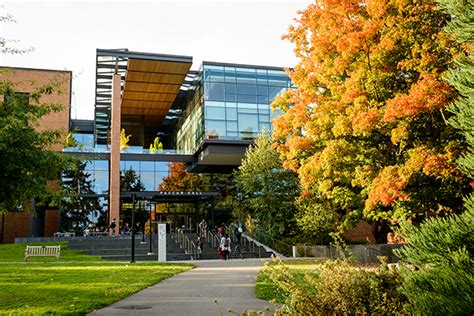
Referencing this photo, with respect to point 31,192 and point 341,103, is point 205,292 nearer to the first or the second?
point 31,192

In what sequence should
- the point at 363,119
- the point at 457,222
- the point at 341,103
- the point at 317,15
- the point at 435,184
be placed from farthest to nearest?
the point at 317,15, the point at 341,103, the point at 435,184, the point at 363,119, the point at 457,222

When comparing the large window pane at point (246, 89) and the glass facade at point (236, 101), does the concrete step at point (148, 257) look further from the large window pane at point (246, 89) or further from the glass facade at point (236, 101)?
the large window pane at point (246, 89)

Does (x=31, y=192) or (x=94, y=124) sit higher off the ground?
(x=94, y=124)

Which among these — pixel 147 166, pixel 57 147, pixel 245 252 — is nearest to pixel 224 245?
pixel 245 252

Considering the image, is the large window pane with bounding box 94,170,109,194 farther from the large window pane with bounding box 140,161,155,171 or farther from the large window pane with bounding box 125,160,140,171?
the large window pane with bounding box 140,161,155,171

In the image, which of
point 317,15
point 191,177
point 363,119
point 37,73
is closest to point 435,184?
point 363,119

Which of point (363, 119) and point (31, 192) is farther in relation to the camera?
point (363, 119)

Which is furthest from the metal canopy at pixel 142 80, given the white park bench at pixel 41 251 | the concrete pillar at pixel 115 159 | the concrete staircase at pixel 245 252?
the white park bench at pixel 41 251

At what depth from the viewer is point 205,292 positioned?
11.2m

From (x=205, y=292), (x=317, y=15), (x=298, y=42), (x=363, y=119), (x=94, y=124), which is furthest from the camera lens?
(x=94, y=124)

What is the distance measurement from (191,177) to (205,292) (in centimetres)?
3520

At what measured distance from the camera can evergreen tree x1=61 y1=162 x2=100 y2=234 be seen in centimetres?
4141

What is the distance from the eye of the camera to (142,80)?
42.9 meters

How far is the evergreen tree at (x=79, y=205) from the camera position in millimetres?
41406
